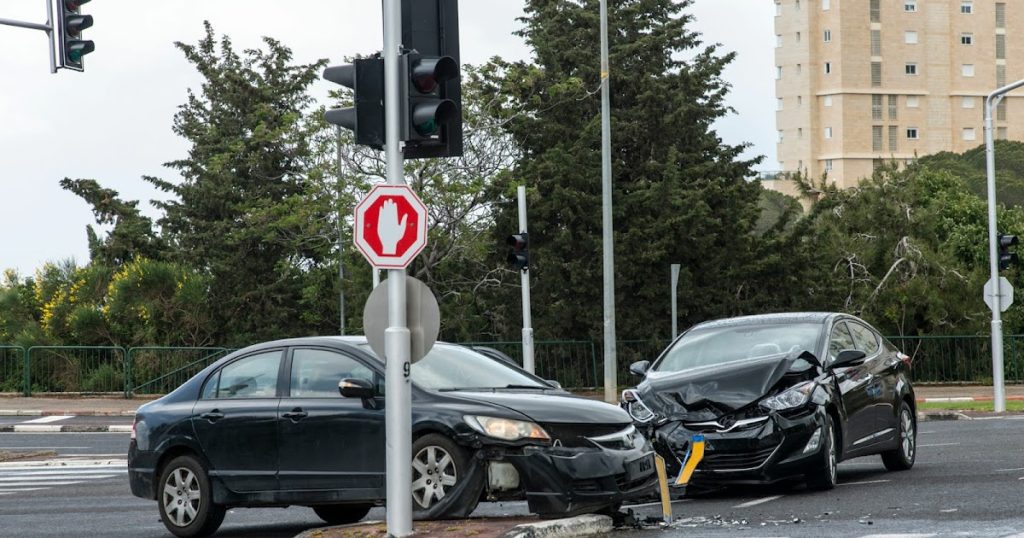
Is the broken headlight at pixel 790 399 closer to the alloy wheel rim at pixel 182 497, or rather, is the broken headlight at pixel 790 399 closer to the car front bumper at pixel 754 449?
the car front bumper at pixel 754 449

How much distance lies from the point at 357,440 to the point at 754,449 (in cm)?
364

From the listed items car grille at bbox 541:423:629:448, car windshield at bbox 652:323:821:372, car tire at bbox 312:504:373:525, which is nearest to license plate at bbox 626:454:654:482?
car grille at bbox 541:423:629:448

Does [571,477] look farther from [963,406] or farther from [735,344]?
[963,406]

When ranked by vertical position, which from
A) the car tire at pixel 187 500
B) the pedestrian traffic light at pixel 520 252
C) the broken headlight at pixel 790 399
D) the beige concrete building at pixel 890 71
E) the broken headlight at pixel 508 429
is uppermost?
the beige concrete building at pixel 890 71

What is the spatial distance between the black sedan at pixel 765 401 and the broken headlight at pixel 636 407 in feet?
0.04

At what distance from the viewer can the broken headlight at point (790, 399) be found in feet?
42.1

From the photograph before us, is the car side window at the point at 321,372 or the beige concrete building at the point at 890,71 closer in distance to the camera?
the car side window at the point at 321,372

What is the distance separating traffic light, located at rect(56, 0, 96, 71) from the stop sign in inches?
404

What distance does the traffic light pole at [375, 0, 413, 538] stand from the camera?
31.3ft

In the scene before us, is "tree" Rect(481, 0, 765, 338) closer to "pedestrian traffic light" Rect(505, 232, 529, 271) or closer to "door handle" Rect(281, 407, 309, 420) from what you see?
"pedestrian traffic light" Rect(505, 232, 529, 271)

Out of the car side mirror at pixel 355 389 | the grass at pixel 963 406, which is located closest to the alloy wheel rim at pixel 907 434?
the car side mirror at pixel 355 389

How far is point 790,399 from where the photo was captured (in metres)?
12.9

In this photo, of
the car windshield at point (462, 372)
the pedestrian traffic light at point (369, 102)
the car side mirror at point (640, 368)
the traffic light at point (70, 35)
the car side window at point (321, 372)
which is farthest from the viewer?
the traffic light at point (70, 35)

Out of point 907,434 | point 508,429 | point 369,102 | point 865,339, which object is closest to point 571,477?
point 508,429
